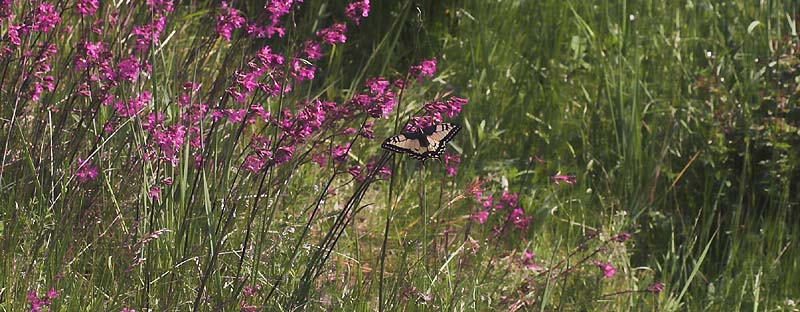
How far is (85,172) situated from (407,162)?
1.63 m

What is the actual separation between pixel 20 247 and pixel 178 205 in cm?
41

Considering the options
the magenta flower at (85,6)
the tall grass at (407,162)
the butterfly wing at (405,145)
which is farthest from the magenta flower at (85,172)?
the butterfly wing at (405,145)

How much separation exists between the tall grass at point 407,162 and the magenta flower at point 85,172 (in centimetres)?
1

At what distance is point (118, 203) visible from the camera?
3.21m

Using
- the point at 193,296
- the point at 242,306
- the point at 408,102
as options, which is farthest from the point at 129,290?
the point at 408,102

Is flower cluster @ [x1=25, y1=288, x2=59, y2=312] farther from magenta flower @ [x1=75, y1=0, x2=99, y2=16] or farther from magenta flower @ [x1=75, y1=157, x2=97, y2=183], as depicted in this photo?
magenta flower @ [x1=75, y1=0, x2=99, y2=16]

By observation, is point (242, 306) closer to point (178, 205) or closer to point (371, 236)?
point (178, 205)

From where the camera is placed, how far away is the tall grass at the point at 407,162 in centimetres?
293

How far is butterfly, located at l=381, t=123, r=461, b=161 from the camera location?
2561mm

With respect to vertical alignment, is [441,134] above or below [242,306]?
above

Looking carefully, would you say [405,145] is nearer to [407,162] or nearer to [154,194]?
[154,194]

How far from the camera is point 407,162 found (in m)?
4.43

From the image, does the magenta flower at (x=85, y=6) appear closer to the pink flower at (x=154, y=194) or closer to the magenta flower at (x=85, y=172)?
the magenta flower at (x=85, y=172)

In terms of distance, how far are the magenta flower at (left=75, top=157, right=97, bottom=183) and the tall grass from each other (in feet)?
0.03
